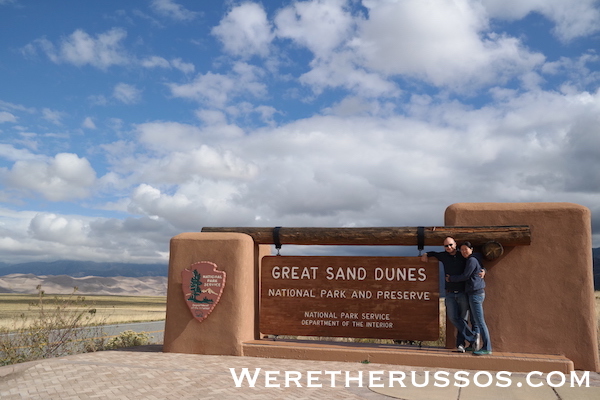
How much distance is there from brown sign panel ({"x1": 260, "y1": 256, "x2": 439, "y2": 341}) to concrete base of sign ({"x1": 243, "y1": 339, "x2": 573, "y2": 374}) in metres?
0.32

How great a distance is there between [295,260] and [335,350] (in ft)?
6.45

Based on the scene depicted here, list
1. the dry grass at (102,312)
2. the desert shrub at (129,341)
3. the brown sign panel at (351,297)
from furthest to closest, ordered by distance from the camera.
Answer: the dry grass at (102,312), the desert shrub at (129,341), the brown sign panel at (351,297)

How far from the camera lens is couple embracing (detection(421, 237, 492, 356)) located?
8.73 metres

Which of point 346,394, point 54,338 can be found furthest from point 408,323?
point 54,338

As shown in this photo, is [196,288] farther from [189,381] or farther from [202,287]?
[189,381]

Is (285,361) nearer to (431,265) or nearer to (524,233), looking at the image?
(431,265)

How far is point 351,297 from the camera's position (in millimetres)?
9852

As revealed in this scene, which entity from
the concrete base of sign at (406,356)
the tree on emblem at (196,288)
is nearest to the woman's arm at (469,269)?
the concrete base of sign at (406,356)

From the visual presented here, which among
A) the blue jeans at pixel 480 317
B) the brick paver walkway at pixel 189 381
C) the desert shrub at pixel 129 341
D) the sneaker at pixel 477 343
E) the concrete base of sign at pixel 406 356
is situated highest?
the blue jeans at pixel 480 317

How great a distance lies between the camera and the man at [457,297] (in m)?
8.93

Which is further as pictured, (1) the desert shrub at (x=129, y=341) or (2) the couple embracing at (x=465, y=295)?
(1) the desert shrub at (x=129, y=341)

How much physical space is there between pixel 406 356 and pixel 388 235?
7.00ft

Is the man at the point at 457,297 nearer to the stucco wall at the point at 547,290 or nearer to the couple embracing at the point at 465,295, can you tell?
the couple embracing at the point at 465,295

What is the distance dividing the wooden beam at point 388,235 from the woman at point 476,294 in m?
0.44
